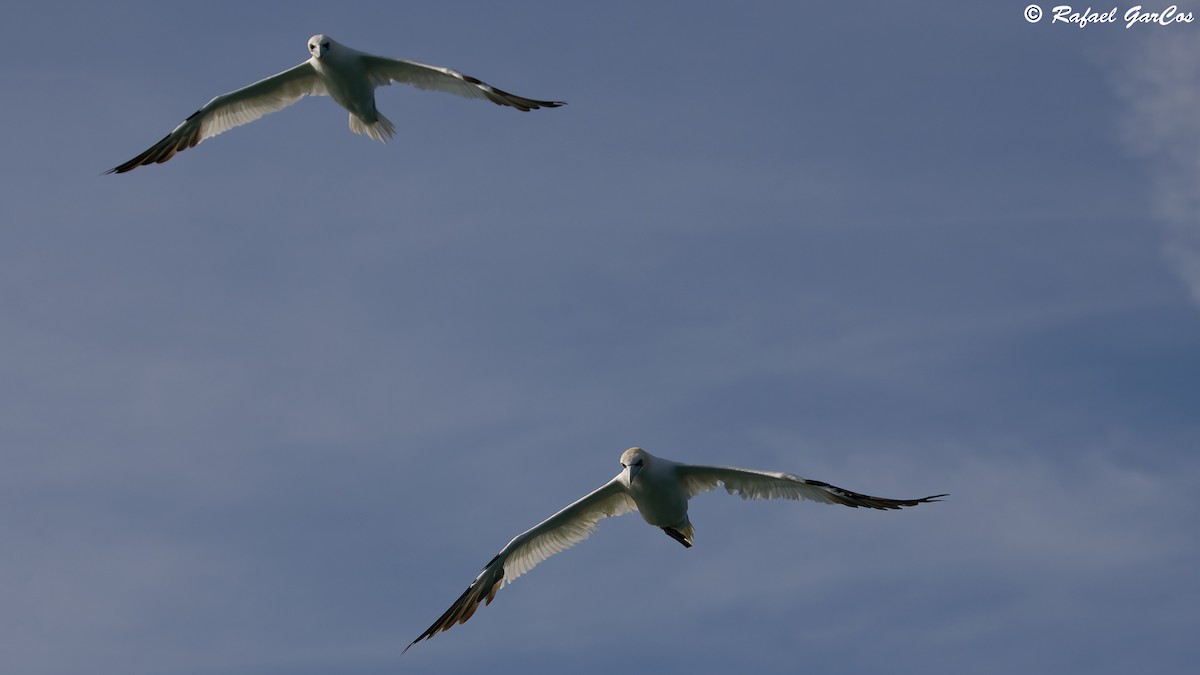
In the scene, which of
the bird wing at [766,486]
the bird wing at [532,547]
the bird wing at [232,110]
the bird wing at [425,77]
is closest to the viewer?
the bird wing at [766,486]

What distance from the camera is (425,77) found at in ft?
96.5

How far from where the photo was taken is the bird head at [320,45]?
2898 centimetres

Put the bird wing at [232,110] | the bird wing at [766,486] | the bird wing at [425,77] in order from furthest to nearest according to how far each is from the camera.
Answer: the bird wing at [232,110] < the bird wing at [425,77] < the bird wing at [766,486]

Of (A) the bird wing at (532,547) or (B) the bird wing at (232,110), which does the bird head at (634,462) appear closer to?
(A) the bird wing at (532,547)

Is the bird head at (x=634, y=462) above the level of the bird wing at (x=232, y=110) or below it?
below

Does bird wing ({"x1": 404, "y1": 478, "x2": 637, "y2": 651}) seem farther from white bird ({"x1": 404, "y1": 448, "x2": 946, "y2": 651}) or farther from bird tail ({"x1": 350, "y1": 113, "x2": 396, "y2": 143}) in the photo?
bird tail ({"x1": 350, "y1": 113, "x2": 396, "y2": 143})

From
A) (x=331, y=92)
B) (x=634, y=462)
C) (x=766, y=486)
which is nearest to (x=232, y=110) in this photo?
(x=331, y=92)

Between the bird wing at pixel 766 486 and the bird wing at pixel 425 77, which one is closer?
the bird wing at pixel 766 486

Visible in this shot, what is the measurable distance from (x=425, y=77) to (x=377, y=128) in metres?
1.43

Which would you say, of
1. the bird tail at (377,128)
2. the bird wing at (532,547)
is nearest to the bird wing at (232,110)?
the bird tail at (377,128)

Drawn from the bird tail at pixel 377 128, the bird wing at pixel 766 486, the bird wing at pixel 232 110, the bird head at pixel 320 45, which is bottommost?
the bird wing at pixel 766 486

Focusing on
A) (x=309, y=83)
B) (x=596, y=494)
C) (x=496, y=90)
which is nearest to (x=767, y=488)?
(x=596, y=494)

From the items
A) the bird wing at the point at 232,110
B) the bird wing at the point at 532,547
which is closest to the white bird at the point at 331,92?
the bird wing at the point at 232,110

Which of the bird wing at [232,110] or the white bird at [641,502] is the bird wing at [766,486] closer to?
the white bird at [641,502]
